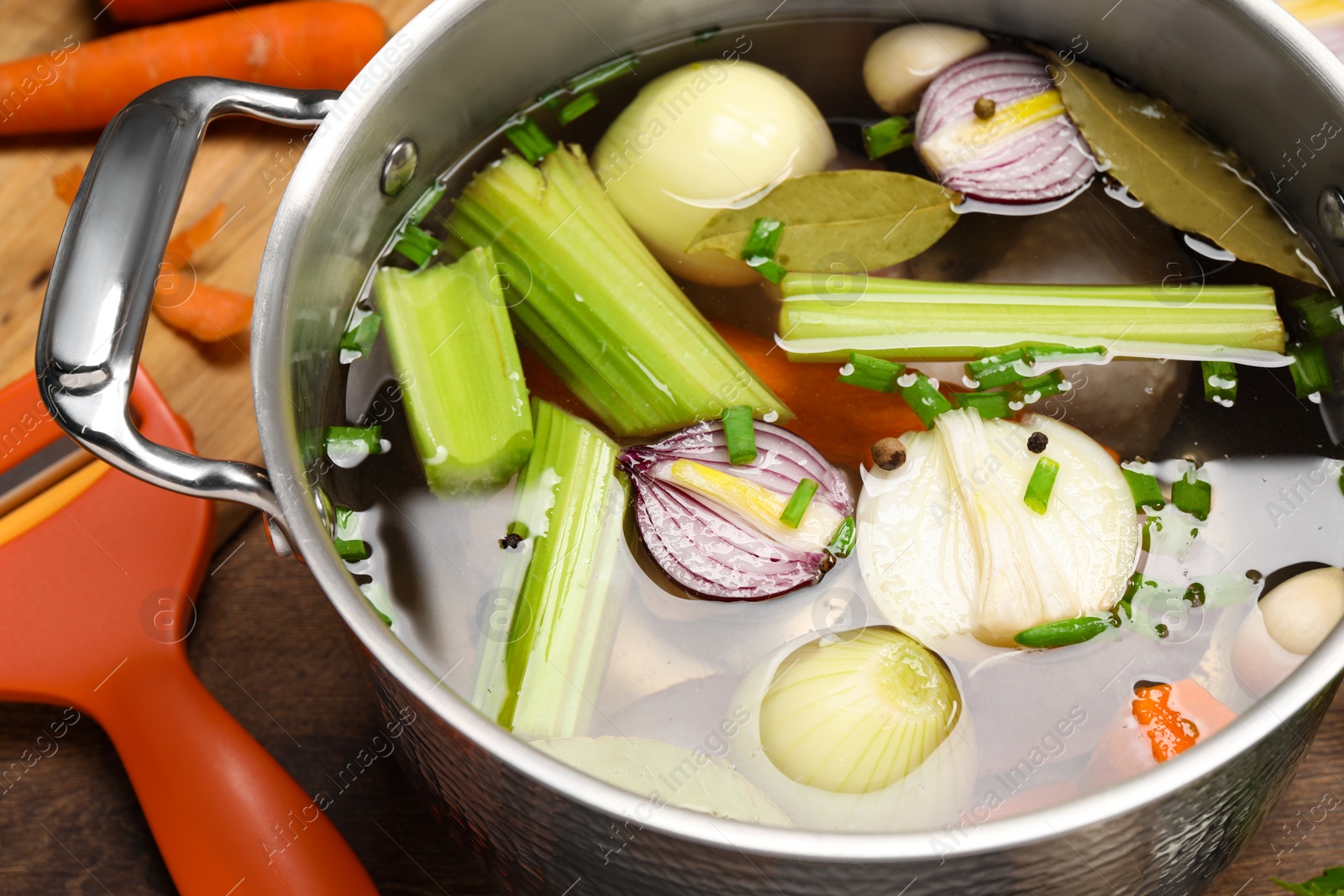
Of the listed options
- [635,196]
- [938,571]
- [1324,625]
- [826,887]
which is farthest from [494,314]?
[1324,625]

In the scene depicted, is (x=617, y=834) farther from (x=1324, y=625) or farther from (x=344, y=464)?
(x=1324, y=625)

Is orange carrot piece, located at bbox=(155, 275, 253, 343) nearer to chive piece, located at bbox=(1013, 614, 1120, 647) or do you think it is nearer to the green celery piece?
the green celery piece

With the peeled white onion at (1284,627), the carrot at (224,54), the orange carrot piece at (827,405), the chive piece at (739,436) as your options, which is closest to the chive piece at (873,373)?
the orange carrot piece at (827,405)

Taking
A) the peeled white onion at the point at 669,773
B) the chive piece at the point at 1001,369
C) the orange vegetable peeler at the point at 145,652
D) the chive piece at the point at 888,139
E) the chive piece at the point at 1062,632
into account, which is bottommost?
the orange vegetable peeler at the point at 145,652

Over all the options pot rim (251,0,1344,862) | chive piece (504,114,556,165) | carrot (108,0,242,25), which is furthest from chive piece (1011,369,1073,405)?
carrot (108,0,242,25)

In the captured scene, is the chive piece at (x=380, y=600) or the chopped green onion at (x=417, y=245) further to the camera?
the chopped green onion at (x=417, y=245)

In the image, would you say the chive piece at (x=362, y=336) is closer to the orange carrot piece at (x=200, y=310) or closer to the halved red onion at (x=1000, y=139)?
the orange carrot piece at (x=200, y=310)
